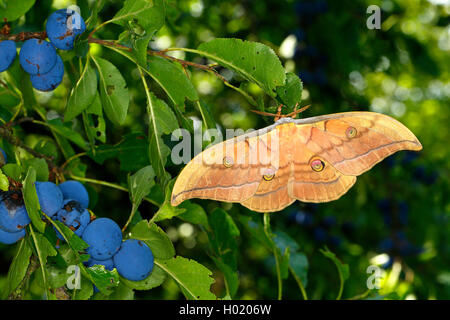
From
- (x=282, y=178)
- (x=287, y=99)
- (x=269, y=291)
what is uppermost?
(x=287, y=99)

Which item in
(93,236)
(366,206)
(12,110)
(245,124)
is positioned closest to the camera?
(93,236)

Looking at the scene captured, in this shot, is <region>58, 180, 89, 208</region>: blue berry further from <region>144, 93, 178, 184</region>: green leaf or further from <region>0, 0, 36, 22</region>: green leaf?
<region>0, 0, 36, 22</region>: green leaf

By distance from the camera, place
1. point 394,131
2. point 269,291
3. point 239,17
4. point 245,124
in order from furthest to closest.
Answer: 1. point 245,124
2. point 239,17
3. point 269,291
4. point 394,131

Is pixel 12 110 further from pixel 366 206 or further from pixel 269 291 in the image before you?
pixel 366 206

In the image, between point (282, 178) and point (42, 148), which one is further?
point (42, 148)

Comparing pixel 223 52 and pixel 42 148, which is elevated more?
pixel 223 52

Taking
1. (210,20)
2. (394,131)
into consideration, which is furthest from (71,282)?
(210,20)

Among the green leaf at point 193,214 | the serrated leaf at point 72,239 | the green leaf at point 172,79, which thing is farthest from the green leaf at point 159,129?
the serrated leaf at point 72,239

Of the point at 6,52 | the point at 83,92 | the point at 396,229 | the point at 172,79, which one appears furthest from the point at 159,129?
the point at 396,229

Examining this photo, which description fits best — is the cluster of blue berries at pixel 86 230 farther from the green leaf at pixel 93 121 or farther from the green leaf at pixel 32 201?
the green leaf at pixel 93 121
